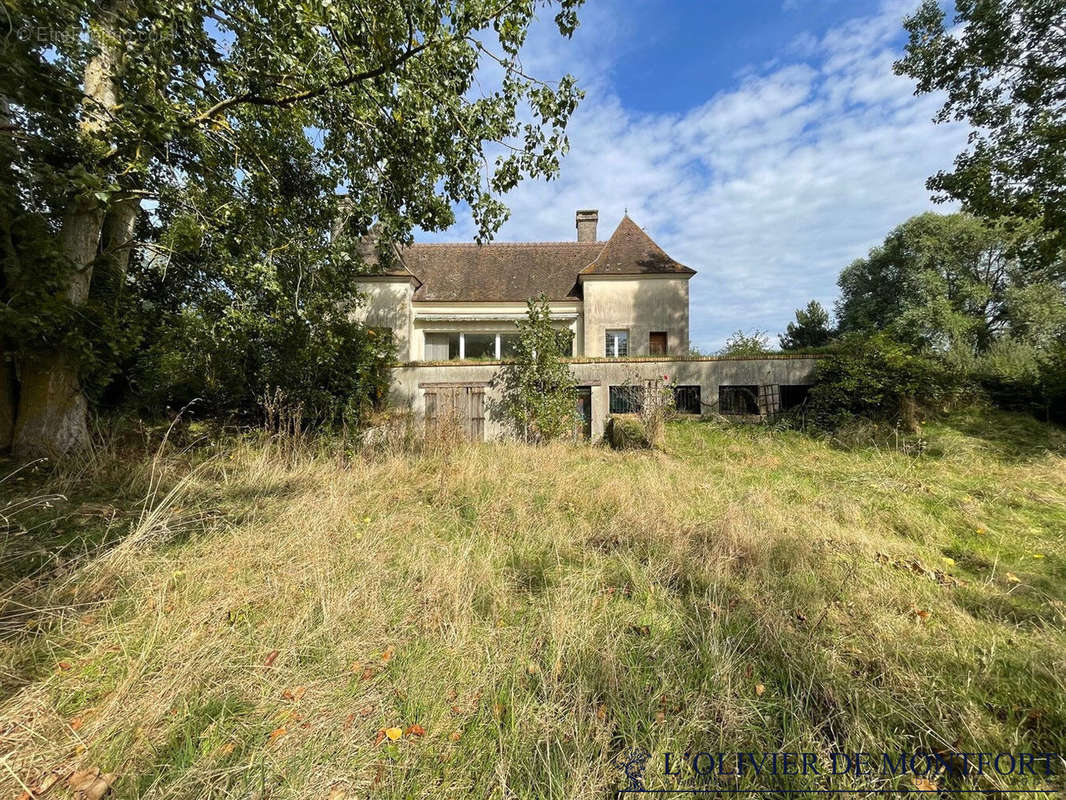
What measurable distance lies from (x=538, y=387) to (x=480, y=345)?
311 inches

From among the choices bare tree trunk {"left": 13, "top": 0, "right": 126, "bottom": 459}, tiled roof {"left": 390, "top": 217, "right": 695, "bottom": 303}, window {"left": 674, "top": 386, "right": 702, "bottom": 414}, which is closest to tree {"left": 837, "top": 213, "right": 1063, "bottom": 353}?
tiled roof {"left": 390, "top": 217, "right": 695, "bottom": 303}

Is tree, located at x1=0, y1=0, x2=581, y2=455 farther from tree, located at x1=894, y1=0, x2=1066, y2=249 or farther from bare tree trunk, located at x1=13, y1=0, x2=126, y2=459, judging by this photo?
tree, located at x1=894, y1=0, x2=1066, y2=249

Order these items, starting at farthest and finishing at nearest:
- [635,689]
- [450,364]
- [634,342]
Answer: [634,342]
[450,364]
[635,689]

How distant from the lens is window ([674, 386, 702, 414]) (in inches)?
492

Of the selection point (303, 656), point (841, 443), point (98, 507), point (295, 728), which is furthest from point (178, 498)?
point (841, 443)

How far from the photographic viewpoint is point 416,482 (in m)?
6.15

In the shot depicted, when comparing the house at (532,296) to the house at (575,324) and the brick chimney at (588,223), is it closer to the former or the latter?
the house at (575,324)

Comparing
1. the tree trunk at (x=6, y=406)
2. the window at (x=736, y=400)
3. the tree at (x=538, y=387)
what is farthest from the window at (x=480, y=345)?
the tree trunk at (x=6, y=406)

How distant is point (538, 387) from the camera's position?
12203mm

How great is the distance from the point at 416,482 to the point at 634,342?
13377 mm

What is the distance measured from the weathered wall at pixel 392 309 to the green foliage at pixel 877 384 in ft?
50.3

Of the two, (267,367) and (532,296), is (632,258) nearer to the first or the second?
(532,296)

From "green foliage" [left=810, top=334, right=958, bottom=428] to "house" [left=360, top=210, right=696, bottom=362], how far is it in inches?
253

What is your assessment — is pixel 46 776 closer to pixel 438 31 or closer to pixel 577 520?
pixel 577 520
